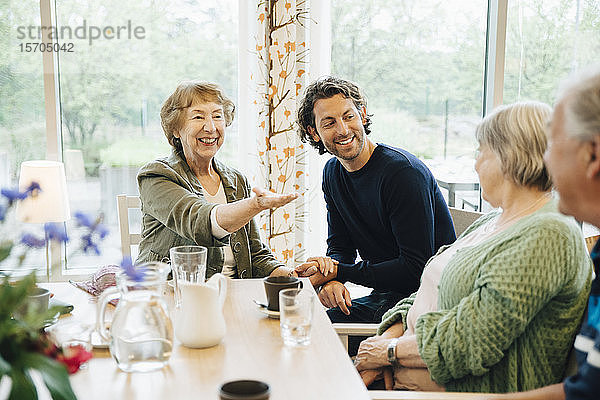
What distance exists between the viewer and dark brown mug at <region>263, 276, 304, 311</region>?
1.60m

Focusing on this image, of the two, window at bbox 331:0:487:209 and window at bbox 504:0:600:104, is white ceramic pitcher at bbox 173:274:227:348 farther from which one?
window at bbox 504:0:600:104

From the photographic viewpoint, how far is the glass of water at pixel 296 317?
1.41 metres

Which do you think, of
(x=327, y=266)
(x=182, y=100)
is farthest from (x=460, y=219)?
(x=182, y=100)

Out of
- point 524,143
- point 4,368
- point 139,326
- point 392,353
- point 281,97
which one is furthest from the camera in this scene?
point 281,97

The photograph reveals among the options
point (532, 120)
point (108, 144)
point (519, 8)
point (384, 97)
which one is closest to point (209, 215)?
point (532, 120)

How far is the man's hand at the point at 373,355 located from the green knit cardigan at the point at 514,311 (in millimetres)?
181

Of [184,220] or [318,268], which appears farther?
[318,268]

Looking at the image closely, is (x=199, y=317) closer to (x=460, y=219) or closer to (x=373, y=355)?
(x=373, y=355)

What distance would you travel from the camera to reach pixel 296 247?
11.1 ft

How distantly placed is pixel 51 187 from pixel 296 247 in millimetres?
1242

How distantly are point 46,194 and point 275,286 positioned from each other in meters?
1.77

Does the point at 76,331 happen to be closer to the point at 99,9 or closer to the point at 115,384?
the point at 115,384

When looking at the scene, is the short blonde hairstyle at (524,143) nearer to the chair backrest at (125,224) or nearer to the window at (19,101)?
the chair backrest at (125,224)

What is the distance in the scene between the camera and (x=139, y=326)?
1233mm
